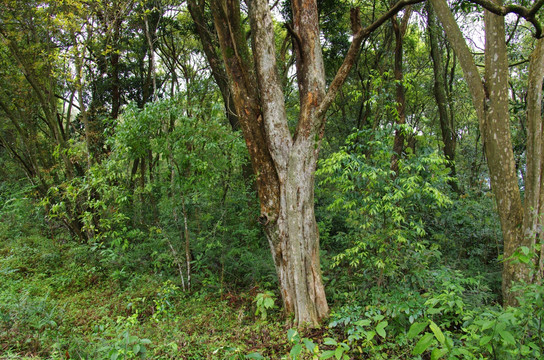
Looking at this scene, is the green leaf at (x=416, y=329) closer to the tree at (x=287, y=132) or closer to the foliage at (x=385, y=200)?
the foliage at (x=385, y=200)

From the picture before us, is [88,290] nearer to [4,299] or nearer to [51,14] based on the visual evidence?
[4,299]

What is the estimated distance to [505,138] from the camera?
435 centimetres

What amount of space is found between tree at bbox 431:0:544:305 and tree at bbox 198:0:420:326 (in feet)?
6.38

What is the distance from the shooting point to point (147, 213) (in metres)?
7.46

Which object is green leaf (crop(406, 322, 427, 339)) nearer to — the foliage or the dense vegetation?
the dense vegetation

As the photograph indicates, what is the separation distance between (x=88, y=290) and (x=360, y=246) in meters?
4.71

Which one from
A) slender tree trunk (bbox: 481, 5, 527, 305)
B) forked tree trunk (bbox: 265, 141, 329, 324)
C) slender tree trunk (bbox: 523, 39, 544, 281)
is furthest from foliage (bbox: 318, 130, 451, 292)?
slender tree trunk (bbox: 523, 39, 544, 281)

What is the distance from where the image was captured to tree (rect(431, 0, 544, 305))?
3.99 metres

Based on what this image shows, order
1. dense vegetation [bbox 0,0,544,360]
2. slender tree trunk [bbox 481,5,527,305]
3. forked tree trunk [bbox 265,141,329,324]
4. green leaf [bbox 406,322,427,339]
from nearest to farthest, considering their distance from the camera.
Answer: green leaf [bbox 406,322,427,339] < dense vegetation [bbox 0,0,544,360] < forked tree trunk [bbox 265,141,329,324] < slender tree trunk [bbox 481,5,527,305]

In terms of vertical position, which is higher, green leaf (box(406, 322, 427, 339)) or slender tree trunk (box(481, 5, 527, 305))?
slender tree trunk (box(481, 5, 527, 305))

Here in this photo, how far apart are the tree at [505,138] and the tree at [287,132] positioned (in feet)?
6.38

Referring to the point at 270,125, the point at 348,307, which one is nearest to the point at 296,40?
the point at 270,125

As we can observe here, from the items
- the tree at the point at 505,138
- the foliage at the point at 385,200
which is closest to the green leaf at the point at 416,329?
the foliage at the point at 385,200

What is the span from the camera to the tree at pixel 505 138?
399 centimetres
